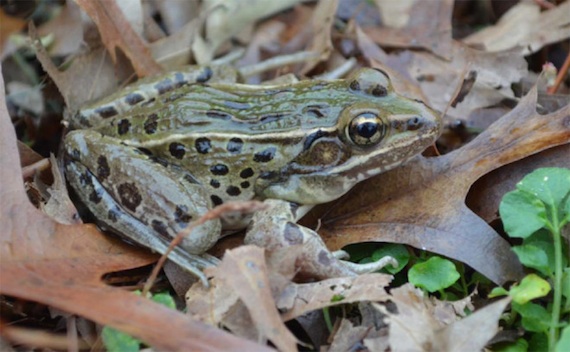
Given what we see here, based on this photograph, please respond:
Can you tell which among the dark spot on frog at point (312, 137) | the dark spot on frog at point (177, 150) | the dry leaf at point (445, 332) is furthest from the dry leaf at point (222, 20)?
the dry leaf at point (445, 332)

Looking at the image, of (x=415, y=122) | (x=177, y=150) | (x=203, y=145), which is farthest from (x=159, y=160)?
(x=415, y=122)

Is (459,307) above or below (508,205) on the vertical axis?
below

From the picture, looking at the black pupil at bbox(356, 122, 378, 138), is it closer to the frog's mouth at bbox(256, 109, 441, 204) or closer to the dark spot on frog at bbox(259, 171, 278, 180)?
the frog's mouth at bbox(256, 109, 441, 204)

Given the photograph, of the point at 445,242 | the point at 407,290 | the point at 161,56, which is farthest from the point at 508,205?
the point at 161,56

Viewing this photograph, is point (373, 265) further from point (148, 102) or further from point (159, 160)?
point (148, 102)

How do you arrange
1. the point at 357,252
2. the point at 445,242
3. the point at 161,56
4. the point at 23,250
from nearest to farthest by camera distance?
1. the point at 23,250
2. the point at 445,242
3. the point at 357,252
4. the point at 161,56

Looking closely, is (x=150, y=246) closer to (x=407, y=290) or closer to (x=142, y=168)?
(x=142, y=168)

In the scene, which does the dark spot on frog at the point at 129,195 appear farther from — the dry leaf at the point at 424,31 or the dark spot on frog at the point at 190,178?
the dry leaf at the point at 424,31
